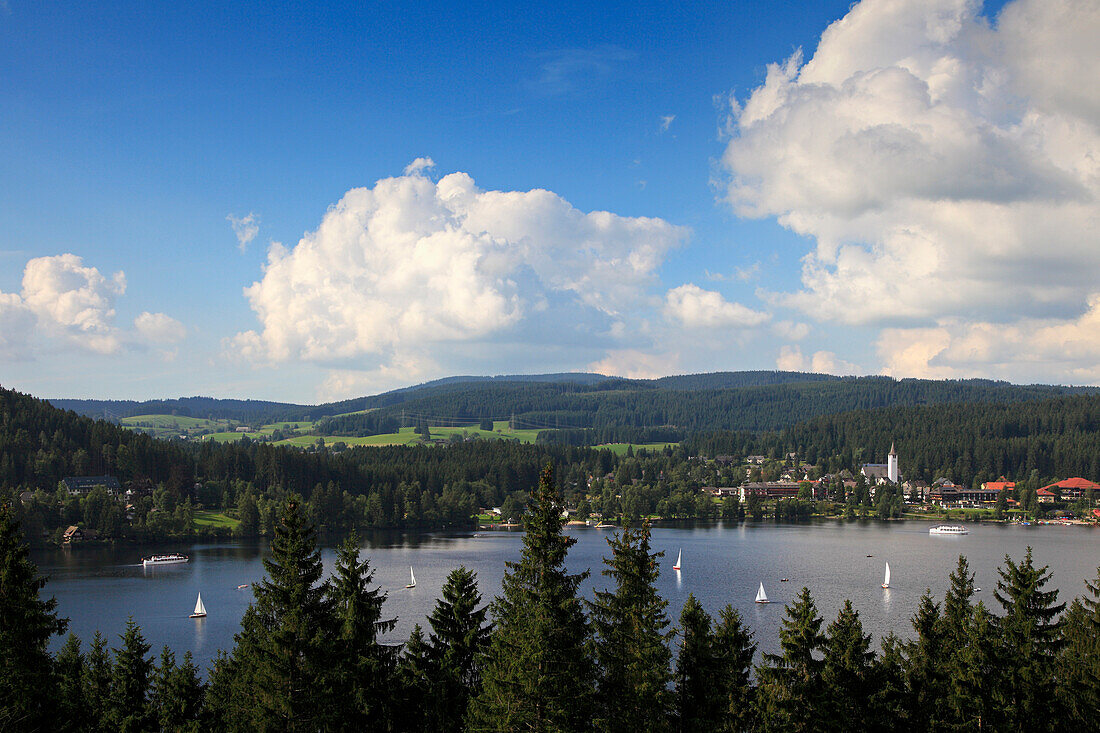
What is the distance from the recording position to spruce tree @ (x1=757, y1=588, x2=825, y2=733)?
944 inches

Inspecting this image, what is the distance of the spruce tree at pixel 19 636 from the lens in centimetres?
2338

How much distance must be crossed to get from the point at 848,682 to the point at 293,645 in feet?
51.3

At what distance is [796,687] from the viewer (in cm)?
2434

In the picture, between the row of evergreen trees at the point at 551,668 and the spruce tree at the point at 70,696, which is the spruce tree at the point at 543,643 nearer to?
the row of evergreen trees at the point at 551,668

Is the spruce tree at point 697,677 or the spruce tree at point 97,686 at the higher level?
the spruce tree at point 697,677

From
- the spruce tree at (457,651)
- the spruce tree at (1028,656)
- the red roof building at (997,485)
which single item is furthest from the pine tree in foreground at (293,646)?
the red roof building at (997,485)

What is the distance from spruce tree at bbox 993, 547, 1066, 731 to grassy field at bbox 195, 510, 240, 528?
113020mm

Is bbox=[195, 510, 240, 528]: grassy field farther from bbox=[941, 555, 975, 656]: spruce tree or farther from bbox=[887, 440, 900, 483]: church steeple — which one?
bbox=[887, 440, 900, 483]: church steeple

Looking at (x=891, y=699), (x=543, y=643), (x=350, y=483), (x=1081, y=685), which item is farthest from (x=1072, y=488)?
(x=543, y=643)

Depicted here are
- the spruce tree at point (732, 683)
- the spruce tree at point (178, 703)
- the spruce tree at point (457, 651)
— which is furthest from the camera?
the spruce tree at point (178, 703)

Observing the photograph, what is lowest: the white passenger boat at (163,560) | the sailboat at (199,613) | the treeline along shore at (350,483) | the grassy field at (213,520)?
the white passenger boat at (163,560)

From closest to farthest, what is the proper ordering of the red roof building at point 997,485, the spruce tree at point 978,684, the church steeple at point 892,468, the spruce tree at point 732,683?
the spruce tree at point 732,683 < the spruce tree at point 978,684 < the red roof building at point 997,485 < the church steeple at point 892,468

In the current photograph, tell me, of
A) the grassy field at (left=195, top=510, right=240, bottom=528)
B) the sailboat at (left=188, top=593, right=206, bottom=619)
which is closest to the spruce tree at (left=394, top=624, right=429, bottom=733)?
the sailboat at (left=188, top=593, right=206, bottom=619)

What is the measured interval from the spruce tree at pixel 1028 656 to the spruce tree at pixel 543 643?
12.9 meters
